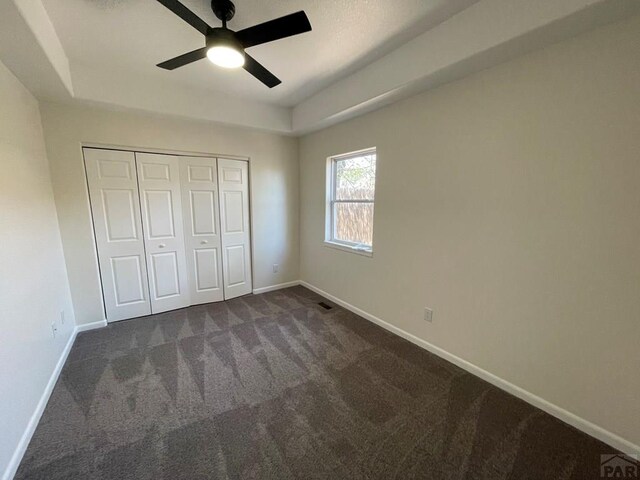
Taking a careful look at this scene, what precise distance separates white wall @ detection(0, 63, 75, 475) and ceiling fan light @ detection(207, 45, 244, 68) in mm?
1425

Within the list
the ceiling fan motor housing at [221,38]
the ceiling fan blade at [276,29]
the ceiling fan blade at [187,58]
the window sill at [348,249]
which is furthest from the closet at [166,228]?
the ceiling fan blade at [276,29]

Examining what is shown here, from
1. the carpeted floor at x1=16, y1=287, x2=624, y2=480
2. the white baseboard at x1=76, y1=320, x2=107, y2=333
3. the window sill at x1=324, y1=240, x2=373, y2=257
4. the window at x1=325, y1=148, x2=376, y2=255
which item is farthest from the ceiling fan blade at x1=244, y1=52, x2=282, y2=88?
the white baseboard at x1=76, y1=320, x2=107, y2=333

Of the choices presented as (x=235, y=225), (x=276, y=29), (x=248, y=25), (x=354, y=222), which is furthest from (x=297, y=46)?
(x=235, y=225)

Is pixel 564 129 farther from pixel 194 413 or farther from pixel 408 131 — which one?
pixel 194 413

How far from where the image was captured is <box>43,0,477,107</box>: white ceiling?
1.66 m

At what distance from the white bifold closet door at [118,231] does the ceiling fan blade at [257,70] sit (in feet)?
6.48

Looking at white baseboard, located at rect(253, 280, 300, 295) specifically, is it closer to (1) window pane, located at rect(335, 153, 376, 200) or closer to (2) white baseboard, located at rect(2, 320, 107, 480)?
(1) window pane, located at rect(335, 153, 376, 200)

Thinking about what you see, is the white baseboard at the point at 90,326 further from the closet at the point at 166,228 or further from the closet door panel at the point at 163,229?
the closet door panel at the point at 163,229

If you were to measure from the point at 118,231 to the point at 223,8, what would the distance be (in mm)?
2564

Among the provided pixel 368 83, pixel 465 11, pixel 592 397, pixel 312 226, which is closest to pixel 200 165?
pixel 312 226

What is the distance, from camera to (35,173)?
85.6 inches

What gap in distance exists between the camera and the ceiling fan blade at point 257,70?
174cm

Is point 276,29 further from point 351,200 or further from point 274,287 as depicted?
point 274,287

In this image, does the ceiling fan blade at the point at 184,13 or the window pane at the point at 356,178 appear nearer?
the ceiling fan blade at the point at 184,13
